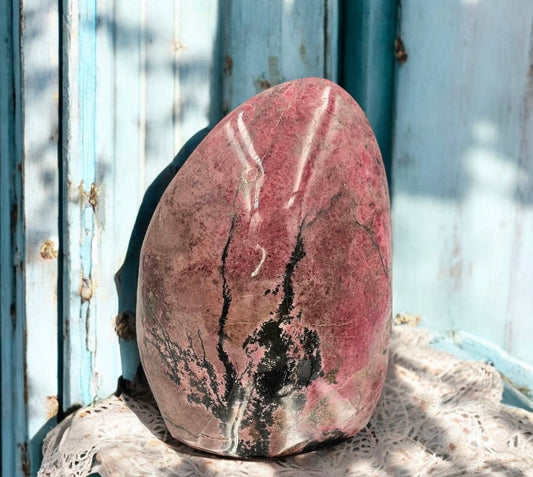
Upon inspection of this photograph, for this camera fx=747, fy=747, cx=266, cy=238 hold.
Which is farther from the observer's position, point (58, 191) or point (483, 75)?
point (483, 75)

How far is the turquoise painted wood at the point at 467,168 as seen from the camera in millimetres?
1775

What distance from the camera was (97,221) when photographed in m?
1.63

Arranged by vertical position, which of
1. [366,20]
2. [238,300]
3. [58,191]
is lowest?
[238,300]

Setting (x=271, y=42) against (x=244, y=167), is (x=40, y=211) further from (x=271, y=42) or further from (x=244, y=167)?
(x=271, y=42)

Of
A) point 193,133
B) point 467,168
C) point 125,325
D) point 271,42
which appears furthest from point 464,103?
point 125,325

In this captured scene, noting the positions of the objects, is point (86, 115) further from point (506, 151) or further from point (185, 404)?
point (506, 151)

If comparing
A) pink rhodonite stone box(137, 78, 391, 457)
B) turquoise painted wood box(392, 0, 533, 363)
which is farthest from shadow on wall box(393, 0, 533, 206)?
pink rhodonite stone box(137, 78, 391, 457)

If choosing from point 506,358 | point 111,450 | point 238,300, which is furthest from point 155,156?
point 506,358

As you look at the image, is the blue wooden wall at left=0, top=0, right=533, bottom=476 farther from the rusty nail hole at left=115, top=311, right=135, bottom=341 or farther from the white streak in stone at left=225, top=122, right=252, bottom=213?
the white streak in stone at left=225, top=122, right=252, bottom=213

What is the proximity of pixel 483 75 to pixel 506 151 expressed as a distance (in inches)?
7.5

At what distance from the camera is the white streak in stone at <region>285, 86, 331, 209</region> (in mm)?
1394

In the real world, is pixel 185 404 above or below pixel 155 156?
below

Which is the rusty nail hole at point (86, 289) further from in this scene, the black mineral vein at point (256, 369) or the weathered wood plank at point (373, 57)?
the weathered wood plank at point (373, 57)

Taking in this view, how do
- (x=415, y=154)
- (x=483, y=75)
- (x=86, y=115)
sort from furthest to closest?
(x=415, y=154) < (x=483, y=75) < (x=86, y=115)
